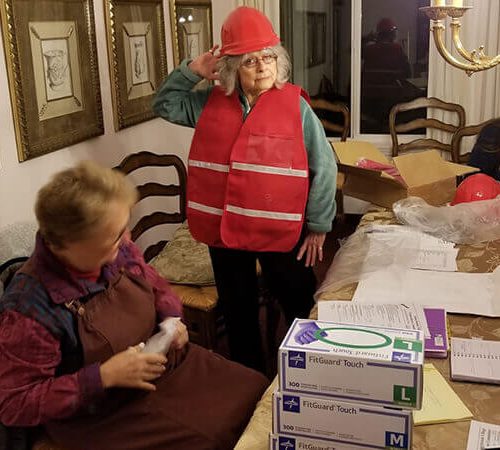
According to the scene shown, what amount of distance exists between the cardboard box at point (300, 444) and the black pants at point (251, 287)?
118cm

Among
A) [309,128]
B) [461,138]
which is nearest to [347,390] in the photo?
[309,128]

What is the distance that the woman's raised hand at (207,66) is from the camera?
2.21 m

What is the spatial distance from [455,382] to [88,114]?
1.79m

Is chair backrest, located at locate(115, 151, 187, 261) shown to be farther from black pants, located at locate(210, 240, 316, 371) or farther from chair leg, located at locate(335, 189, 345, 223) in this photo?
chair leg, located at locate(335, 189, 345, 223)

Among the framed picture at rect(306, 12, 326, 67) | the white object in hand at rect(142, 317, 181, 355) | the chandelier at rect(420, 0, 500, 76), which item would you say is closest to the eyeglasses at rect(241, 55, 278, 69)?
the chandelier at rect(420, 0, 500, 76)

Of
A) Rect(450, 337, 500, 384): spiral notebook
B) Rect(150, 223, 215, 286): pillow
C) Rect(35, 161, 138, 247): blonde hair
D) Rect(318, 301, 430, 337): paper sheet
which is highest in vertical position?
Rect(35, 161, 138, 247): blonde hair

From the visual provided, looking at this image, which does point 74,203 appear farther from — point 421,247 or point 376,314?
point 421,247

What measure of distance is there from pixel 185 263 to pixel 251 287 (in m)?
0.40

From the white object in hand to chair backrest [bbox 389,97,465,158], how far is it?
102 inches

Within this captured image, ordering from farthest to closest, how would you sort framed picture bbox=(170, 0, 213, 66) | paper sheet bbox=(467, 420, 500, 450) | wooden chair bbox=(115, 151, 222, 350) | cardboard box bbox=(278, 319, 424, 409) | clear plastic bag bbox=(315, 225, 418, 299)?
framed picture bbox=(170, 0, 213, 66) < wooden chair bbox=(115, 151, 222, 350) < clear plastic bag bbox=(315, 225, 418, 299) < paper sheet bbox=(467, 420, 500, 450) < cardboard box bbox=(278, 319, 424, 409)

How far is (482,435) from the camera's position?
1.12 m

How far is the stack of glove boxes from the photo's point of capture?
966mm

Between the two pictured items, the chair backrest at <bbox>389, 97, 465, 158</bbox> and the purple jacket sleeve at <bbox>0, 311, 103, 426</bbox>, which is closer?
the purple jacket sleeve at <bbox>0, 311, 103, 426</bbox>

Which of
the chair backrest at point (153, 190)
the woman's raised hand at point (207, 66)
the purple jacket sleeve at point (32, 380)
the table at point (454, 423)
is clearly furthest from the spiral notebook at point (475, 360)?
the chair backrest at point (153, 190)
